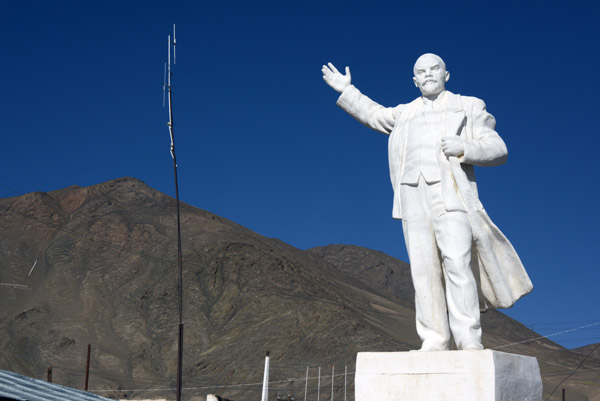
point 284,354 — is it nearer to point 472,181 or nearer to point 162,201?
point 162,201

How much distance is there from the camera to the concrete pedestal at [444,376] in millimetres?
6648

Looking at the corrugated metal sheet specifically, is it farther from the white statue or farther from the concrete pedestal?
the white statue

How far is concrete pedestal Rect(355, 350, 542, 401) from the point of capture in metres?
6.65

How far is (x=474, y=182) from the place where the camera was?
304 inches

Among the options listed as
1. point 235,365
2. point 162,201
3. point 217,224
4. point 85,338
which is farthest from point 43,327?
point 162,201

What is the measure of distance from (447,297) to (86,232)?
10730cm

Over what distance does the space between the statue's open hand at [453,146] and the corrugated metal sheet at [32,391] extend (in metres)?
6.15

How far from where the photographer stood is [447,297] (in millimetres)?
7387

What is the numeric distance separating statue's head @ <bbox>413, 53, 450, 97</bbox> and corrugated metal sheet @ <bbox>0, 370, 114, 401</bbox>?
6201mm

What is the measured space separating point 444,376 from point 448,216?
1449 millimetres

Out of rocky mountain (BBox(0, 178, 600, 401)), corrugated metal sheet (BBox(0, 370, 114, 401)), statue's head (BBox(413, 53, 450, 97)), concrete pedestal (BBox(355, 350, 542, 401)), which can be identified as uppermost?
rocky mountain (BBox(0, 178, 600, 401))

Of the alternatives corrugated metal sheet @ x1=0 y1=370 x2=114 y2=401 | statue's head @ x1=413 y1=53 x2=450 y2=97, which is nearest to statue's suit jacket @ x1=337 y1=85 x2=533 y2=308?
statue's head @ x1=413 y1=53 x2=450 y2=97

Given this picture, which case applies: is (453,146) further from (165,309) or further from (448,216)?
(165,309)

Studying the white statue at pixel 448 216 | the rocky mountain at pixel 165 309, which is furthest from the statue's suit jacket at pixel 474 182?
the rocky mountain at pixel 165 309
